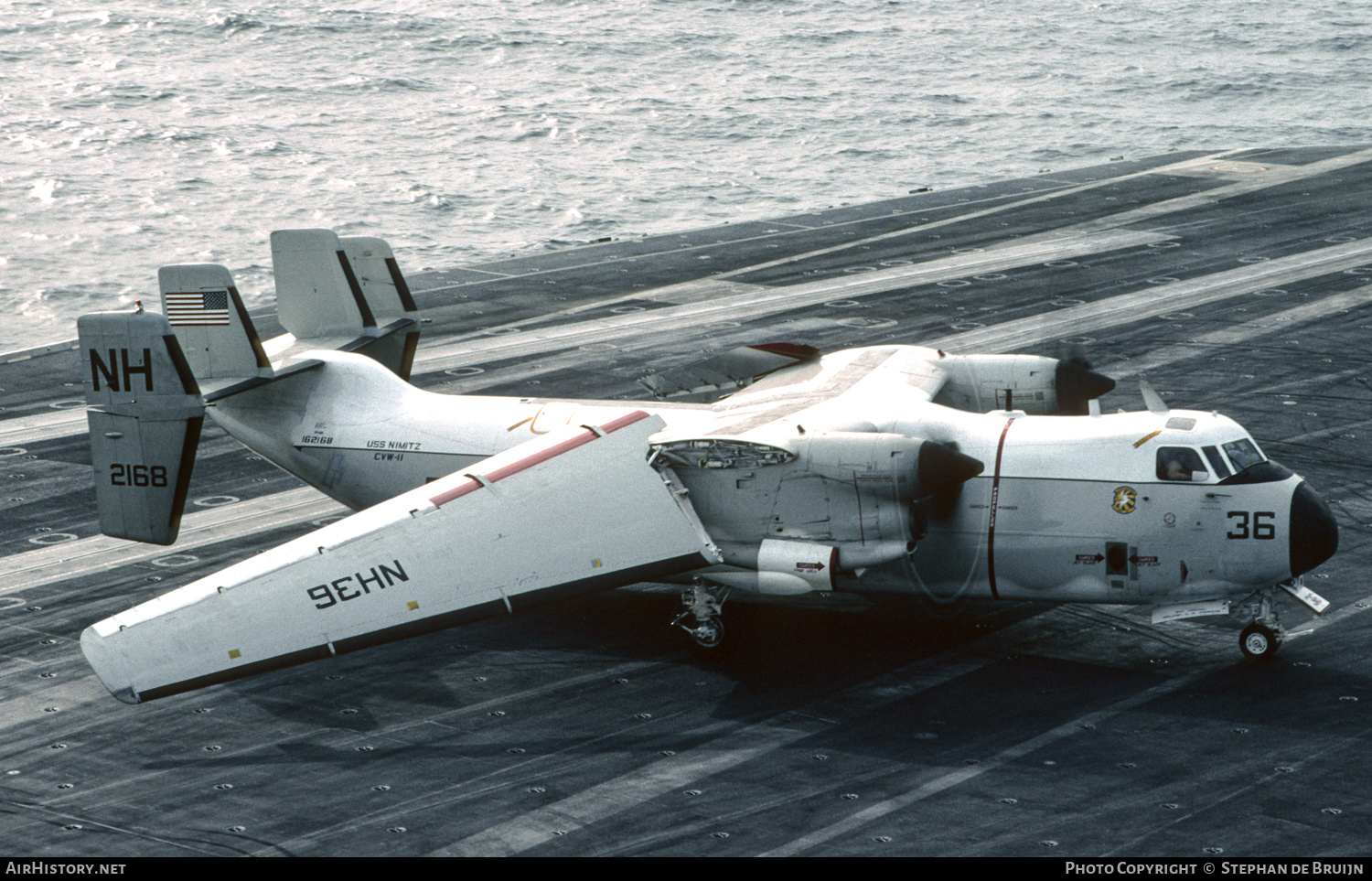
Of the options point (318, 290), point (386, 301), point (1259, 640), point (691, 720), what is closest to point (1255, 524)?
point (1259, 640)

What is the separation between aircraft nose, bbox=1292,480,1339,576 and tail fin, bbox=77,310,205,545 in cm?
1920

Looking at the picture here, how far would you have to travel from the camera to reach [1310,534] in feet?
82.9

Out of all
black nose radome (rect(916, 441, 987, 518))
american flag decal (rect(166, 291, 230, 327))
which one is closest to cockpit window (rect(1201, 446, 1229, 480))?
black nose radome (rect(916, 441, 987, 518))

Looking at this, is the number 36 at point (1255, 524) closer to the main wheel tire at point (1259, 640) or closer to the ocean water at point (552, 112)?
the main wheel tire at point (1259, 640)

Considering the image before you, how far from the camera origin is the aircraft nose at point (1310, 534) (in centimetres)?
2530

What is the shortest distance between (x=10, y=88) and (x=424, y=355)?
89.0m

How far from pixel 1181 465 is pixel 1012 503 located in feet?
9.54

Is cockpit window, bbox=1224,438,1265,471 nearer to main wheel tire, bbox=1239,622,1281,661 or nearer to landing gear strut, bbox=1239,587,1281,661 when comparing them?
landing gear strut, bbox=1239,587,1281,661

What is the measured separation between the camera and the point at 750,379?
32.0m

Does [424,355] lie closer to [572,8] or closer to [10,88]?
[10,88]

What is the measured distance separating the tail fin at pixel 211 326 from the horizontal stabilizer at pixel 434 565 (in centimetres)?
637

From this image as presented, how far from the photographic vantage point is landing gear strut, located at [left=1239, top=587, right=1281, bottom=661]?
2620 centimetres

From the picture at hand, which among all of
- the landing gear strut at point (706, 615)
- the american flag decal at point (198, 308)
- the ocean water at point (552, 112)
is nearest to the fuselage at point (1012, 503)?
the landing gear strut at point (706, 615)

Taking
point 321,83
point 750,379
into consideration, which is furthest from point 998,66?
point 750,379
